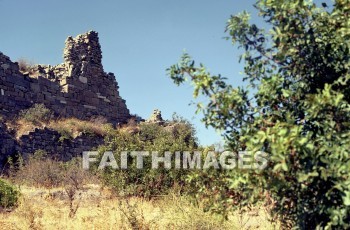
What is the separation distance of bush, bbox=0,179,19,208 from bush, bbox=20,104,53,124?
7.98 metres

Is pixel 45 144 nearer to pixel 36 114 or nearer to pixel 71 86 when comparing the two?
pixel 36 114

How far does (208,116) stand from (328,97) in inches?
43.5

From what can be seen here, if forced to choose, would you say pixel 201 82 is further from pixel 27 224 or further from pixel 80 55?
pixel 80 55

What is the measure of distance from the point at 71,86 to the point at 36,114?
3.59 m

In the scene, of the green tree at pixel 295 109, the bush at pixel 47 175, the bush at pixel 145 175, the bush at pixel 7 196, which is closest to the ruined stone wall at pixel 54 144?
the bush at pixel 47 175

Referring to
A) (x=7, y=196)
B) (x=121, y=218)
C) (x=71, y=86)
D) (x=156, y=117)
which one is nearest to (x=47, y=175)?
(x=7, y=196)

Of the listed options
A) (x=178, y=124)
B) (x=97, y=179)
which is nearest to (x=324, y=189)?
(x=97, y=179)

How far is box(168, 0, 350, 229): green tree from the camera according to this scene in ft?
9.89

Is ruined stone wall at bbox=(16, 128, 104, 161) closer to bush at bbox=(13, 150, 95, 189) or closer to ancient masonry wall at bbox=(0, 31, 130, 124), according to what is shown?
ancient masonry wall at bbox=(0, 31, 130, 124)

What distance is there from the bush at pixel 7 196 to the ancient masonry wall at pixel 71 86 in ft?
26.6

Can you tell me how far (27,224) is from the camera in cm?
750

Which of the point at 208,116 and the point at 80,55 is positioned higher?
the point at 80,55

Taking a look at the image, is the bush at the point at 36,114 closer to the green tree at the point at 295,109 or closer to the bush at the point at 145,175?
the bush at the point at 145,175

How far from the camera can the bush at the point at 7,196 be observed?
10133 millimetres
